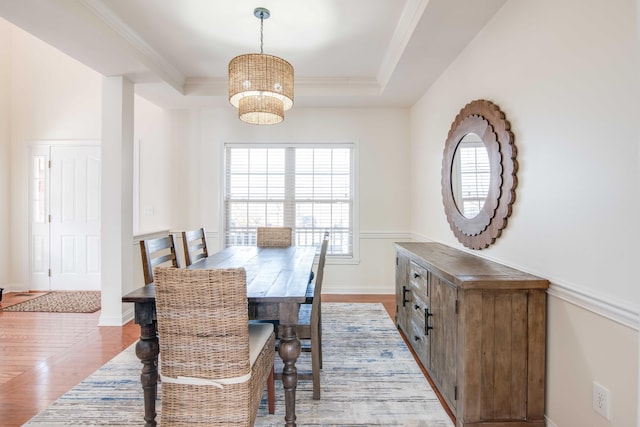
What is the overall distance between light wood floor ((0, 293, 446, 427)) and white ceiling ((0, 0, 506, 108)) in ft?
8.37

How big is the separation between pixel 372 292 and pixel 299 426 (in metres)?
2.87

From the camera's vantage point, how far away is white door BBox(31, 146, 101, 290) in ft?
15.2

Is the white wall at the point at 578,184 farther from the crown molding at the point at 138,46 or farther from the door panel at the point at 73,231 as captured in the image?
the door panel at the point at 73,231

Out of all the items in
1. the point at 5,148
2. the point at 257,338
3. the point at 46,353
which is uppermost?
the point at 5,148

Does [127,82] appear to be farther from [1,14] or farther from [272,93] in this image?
[272,93]

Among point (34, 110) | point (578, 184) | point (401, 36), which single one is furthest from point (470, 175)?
point (34, 110)

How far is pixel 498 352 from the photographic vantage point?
1.73 m

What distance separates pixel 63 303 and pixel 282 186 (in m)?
3.08

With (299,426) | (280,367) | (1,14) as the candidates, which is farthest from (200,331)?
(1,14)

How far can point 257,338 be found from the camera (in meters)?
1.77

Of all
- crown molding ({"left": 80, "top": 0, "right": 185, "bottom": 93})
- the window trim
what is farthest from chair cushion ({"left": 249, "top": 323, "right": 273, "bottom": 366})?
the window trim

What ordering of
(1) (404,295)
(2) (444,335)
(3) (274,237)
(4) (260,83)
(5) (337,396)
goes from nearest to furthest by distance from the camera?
(2) (444,335), (5) (337,396), (4) (260,83), (1) (404,295), (3) (274,237)

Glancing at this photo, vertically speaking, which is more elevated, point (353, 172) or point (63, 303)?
point (353, 172)

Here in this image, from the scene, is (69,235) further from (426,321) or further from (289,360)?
(426,321)
